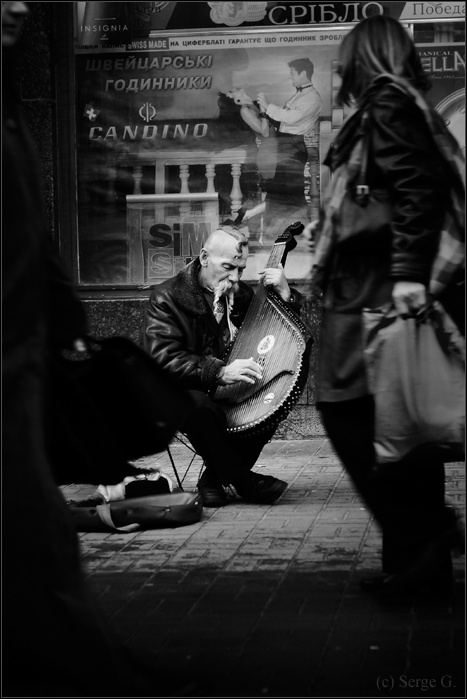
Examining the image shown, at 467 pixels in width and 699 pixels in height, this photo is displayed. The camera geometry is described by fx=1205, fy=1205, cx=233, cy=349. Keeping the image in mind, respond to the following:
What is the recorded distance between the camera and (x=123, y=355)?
142 inches

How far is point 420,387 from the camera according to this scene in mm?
4043

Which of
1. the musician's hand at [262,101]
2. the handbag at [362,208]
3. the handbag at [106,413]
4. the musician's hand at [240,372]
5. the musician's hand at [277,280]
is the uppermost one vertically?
the musician's hand at [262,101]

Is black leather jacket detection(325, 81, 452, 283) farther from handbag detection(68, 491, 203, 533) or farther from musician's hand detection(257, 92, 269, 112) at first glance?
musician's hand detection(257, 92, 269, 112)

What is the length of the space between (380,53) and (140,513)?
2.53m

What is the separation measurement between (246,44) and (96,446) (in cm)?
608

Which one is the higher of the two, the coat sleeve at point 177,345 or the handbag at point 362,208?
the handbag at point 362,208

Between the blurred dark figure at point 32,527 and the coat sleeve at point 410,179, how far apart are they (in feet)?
4.51

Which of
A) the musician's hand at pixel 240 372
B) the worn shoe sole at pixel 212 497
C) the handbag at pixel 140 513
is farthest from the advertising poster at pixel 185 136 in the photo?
the handbag at pixel 140 513

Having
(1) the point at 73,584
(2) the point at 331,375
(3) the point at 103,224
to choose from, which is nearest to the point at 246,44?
(3) the point at 103,224

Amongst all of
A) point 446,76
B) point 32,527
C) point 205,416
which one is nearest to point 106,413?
point 32,527

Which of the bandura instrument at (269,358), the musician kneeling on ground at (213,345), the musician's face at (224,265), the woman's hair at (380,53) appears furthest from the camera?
the musician's face at (224,265)

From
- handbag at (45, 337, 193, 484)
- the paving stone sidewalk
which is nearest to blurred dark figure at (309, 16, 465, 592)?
the paving stone sidewalk

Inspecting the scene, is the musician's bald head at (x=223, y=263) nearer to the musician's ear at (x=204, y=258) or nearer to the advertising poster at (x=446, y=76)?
the musician's ear at (x=204, y=258)

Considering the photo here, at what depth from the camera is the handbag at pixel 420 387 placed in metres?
4.02
